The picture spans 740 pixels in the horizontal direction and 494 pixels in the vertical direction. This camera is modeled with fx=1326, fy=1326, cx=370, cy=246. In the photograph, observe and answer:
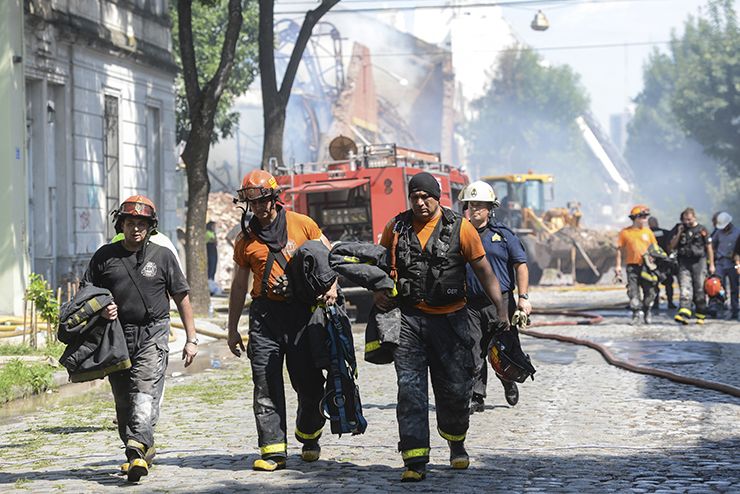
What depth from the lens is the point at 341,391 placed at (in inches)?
325

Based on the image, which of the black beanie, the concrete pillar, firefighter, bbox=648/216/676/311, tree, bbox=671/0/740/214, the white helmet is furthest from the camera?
tree, bbox=671/0/740/214

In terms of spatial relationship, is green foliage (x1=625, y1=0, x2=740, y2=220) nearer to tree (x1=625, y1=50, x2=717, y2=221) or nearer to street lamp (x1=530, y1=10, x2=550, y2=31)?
tree (x1=625, y1=50, x2=717, y2=221)

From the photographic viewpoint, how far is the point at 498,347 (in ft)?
35.3

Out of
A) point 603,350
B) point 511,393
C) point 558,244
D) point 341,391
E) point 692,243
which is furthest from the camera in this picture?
point 558,244

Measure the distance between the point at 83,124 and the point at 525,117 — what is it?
8567cm

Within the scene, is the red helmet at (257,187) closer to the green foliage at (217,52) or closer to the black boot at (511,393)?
the black boot at (511,393)

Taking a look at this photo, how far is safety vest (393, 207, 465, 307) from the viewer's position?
8062 millimetres

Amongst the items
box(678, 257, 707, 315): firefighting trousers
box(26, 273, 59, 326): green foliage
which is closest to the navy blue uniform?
box(26, 273, 59, 326): green foliage

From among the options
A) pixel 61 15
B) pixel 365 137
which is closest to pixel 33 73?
pixel 61 15

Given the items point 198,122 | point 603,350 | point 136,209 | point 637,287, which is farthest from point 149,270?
point 198,122

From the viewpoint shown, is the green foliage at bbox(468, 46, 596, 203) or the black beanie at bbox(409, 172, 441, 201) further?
the green foliage at bbox(468, 46, 596, 203)

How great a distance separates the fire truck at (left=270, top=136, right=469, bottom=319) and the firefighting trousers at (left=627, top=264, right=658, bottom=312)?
3712mm

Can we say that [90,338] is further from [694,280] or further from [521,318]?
[694,280]

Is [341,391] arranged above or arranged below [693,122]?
below
